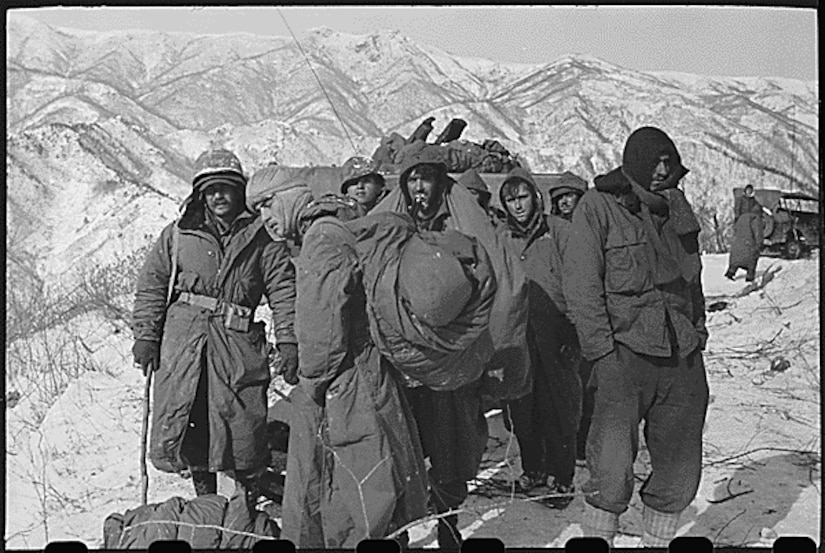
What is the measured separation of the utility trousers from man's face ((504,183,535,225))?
65 centimetres

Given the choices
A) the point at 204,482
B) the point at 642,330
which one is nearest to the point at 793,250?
the point at 642,330

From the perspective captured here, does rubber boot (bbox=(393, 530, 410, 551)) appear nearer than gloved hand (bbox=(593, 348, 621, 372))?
Yes

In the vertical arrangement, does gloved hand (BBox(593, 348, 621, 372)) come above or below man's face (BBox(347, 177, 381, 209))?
below

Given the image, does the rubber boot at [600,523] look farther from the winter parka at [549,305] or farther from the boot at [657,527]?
the winter parka at [549,305]

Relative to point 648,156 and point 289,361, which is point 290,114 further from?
point 648,156

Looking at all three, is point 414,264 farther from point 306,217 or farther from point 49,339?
point 49,339

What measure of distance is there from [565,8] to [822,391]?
188 cm

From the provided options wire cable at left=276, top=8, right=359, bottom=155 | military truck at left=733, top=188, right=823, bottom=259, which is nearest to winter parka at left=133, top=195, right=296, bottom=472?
wire cable at left=276, top=8, right=359, bottom=155

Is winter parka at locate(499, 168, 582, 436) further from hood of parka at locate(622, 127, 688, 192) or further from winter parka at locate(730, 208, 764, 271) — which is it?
winter parka at locate(730, 208, 764, 271)

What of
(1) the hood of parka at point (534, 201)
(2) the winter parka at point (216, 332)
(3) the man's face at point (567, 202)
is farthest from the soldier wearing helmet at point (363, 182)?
(3) the man's face at point (567, 202)

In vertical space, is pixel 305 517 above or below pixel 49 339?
below

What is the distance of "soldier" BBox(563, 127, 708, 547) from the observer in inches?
215

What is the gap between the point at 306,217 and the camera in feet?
17.8

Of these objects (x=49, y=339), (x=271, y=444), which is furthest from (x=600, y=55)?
(x=49, y=339)
